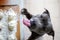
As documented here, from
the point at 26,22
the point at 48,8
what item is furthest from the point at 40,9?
the point at 26,22

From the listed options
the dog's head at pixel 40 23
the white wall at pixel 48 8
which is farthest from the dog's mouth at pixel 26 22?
the white wall at pixel 48 8

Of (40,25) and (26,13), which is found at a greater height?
(26,13)

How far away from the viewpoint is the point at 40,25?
129 centimetres

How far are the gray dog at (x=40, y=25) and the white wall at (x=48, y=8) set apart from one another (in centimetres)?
4

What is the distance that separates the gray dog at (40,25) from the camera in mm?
1291

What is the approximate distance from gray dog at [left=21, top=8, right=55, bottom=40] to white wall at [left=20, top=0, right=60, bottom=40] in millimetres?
41

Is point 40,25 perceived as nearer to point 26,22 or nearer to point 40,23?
point 40,23

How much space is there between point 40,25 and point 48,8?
192 millimetres

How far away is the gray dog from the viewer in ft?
4.24

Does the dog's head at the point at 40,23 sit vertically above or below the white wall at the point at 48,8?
below

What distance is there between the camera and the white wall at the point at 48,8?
4.42ft

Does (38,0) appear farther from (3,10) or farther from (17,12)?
(3,10)

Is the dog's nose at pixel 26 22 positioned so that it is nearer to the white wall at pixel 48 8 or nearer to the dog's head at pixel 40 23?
the dog's head at pixel 40 23

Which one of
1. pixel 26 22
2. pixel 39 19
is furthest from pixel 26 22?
pixel 39 19
